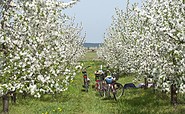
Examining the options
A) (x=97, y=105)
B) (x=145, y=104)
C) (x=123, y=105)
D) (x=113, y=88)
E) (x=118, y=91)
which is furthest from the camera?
(x=118, y=91)

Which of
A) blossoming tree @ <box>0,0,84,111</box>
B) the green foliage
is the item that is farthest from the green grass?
blossoming tree @ <box>0,0,84,111</box>

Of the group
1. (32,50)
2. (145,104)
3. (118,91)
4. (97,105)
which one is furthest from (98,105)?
(32,50)

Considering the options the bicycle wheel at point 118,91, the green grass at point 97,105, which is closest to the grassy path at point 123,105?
the green grass at point 97,105

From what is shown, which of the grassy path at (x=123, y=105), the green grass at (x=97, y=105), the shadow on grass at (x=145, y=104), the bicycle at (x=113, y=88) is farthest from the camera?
the bicycle at (x=113, y=88)

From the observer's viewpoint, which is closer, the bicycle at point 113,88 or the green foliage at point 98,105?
the green foliage at point 98,105

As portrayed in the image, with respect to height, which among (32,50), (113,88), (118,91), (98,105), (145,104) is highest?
(32,50)

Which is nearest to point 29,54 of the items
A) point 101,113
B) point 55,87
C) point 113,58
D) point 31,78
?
point 31,78

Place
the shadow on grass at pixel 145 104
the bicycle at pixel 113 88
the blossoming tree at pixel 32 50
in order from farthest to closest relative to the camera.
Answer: the bicycle at pixel 113 88
the shadow on grass at pixel 145 104
the blossoming tree at pixel 32 50

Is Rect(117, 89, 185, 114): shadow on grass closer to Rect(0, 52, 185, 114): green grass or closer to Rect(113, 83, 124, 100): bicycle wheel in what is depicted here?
Rect(0, 52, 185, 114): green grass

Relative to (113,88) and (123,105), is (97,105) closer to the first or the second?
(123,105)

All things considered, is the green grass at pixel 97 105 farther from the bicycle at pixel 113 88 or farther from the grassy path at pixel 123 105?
the bicycle at pixel 113 88

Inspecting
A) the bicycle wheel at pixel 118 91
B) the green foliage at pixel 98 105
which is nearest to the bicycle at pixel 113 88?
the bicycle wheel at pixel 118 91

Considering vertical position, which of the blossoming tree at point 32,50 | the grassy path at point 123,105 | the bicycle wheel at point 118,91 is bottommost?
the grassy path at point 123,105

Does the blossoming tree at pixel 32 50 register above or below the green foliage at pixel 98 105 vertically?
above
